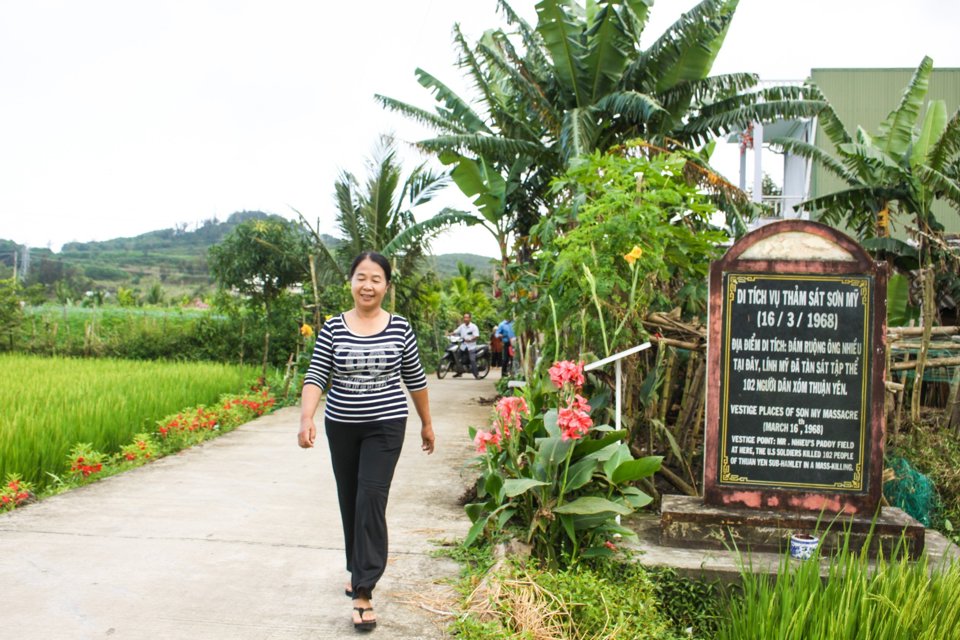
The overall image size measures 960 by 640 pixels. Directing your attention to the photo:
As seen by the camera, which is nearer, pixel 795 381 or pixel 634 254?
pixel 795 381

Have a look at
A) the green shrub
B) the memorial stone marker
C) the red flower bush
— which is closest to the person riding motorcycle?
the red flower bush

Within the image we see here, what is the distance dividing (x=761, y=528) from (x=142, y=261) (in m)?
88.8

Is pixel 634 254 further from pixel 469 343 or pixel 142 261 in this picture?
pixel 142 261

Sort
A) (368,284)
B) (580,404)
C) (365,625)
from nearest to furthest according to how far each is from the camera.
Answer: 1. (365,625)
2. (368,284)
3. (580,404)

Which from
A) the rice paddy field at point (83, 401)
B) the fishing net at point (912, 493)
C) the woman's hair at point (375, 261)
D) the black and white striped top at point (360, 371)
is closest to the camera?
the black and white striped top at point (360, 371)

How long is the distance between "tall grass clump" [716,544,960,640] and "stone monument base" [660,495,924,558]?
118 centimetres

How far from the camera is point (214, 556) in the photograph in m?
4.91

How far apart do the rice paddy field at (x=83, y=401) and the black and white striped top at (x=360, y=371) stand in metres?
3.48

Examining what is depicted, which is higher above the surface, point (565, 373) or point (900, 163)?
point (900, 163)

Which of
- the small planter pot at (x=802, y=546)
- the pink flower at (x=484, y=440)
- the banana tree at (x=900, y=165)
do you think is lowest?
the small planter pot at (x=802, y=546)

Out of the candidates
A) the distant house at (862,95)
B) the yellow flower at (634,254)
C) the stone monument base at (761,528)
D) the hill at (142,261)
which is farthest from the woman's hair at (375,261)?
the hill at (142,261)

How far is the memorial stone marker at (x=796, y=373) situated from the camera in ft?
16.5

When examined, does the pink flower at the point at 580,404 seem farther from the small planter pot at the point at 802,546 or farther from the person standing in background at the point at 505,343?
the person standing in background at the point at 505,343

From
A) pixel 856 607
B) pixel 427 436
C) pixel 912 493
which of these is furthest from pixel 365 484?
pixel 912 493
